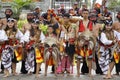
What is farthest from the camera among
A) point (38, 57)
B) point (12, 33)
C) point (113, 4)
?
point (113, 4)

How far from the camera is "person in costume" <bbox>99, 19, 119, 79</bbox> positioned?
33.2 ft

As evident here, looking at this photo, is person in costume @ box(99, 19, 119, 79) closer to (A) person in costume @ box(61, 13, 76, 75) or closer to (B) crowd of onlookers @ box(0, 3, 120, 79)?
(B) crowd of onlookers @ box(0, 3, 120, 79)

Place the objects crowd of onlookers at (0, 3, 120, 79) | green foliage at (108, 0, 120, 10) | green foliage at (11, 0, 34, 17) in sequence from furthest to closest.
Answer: green foliage at (11, 0, 34, 17) → green foliage at (108, 0, 120, 10) → crowd of onlookers at (0, 3, 120, 79)

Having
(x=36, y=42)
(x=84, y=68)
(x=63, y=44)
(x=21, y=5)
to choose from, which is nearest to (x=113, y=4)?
(x=21, y=5)

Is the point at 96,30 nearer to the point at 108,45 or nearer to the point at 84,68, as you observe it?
the point at 108,45

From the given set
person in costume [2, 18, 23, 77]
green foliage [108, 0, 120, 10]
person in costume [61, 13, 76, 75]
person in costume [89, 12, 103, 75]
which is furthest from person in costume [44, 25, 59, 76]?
green foliage [108, 0, 120, 10]

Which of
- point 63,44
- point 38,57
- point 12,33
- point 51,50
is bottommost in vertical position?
point 38,57

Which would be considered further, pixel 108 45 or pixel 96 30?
pixel 96 30

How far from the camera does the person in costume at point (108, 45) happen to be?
10.1 metres

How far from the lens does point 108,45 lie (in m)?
10.2

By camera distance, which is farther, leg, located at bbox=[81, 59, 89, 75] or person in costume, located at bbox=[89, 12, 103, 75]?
leg, located at bbox=[81, 59, 89, 75]

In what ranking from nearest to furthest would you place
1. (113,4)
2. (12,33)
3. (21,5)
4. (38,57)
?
(38,57) → (12,33) → (113,4) → (21,5)

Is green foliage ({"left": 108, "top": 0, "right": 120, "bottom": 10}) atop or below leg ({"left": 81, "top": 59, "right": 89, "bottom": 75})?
atop

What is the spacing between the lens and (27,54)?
34.8 feet
